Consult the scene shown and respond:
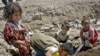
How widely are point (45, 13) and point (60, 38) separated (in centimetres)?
688

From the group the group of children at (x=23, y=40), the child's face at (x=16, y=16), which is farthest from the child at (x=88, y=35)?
the child's face at (x=16, y=16)

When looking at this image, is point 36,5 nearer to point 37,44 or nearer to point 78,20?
point 78,20

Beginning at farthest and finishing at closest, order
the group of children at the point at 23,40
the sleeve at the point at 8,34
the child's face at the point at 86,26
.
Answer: the child's face at the point at 86,26 → the sleeve at the point at 8,34 → the group of children at the point at 23,40

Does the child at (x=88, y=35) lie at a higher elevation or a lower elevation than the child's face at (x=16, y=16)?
lower

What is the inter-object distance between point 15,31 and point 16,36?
70mm

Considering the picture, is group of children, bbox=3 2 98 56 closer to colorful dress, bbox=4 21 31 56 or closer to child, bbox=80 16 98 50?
colorful dress, bbox=4 21 31 56

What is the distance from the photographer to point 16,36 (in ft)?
14.4

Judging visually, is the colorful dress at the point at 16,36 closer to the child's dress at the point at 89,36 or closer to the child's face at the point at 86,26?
the child's face at the point at 86,26

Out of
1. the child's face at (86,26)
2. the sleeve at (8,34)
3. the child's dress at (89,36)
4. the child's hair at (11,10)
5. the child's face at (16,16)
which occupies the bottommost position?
the child's dress at (89,36)

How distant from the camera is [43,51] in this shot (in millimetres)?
4367

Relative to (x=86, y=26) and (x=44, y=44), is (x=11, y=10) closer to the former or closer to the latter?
(x=44, y=44)

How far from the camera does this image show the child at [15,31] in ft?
14.2

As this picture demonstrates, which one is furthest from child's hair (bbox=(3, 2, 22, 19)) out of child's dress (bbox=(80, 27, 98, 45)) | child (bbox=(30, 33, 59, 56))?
child's dress (bbox=(80, 27, 98, 45))

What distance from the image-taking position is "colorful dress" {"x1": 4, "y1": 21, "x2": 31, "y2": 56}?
4316 millimetres
